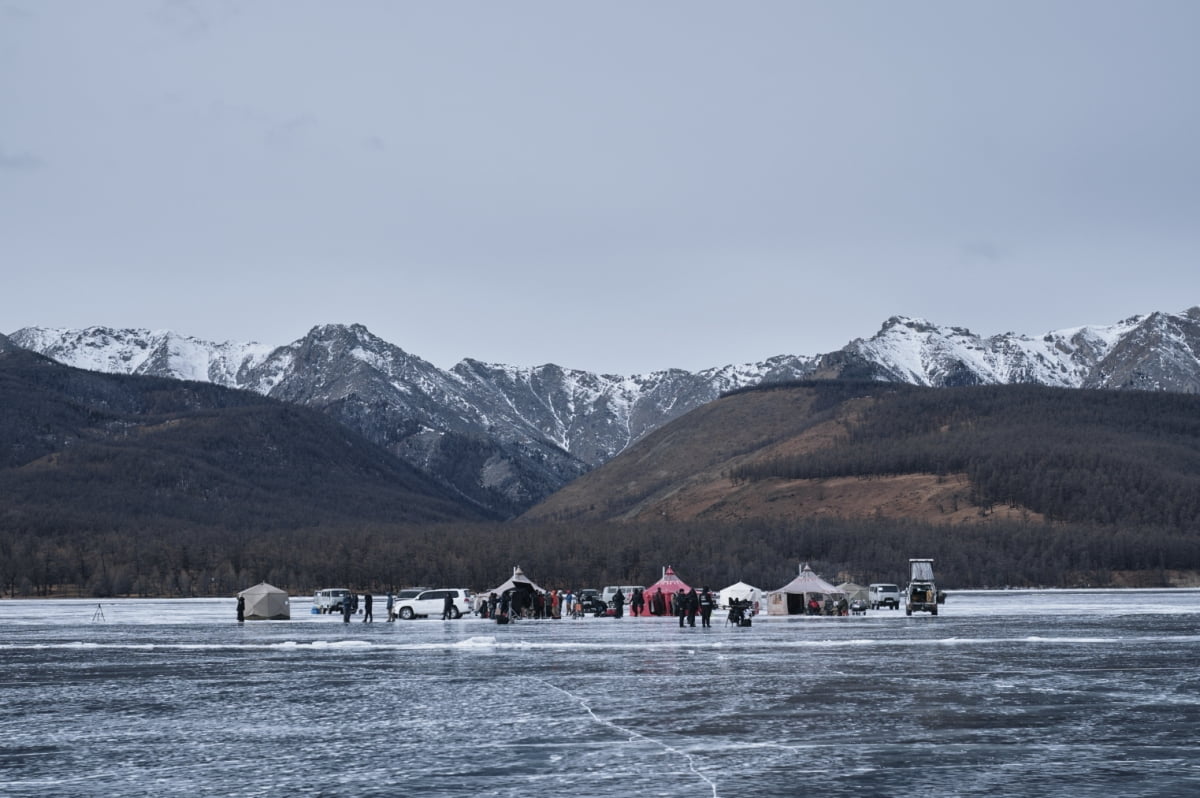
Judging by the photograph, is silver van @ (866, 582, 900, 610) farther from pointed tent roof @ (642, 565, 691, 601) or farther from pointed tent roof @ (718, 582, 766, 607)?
pointed tent roof @ (642, 565, 691, 601)

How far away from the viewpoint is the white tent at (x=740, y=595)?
11515cm

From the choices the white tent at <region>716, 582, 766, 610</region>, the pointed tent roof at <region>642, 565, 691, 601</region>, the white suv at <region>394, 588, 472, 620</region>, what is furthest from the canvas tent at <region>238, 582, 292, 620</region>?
the white tent at <region>716, 582, 766, 610</region>

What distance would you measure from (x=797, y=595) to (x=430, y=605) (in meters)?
27.8

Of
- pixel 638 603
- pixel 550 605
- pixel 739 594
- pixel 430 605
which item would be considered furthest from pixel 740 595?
pixel 430 605

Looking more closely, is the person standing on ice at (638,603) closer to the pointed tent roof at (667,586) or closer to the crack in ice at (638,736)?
the pointed tent roof at (667,586)

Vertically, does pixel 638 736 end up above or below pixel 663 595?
below

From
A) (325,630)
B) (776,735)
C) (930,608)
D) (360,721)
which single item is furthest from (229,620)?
(776,735)

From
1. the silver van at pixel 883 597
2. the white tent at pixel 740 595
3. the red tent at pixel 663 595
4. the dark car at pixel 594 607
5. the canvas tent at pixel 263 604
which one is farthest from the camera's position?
the silver van at pixel 883 597

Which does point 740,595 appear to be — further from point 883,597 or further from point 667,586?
point 883,597

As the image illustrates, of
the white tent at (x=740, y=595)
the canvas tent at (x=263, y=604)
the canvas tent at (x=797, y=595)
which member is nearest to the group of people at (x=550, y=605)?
the white tent at (x=740, y=595)

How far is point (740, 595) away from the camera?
11525 centimetres

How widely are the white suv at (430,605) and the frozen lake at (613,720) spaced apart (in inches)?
1599

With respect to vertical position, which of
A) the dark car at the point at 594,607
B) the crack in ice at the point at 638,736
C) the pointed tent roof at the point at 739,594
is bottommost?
the crack in ice at the point at 638,736

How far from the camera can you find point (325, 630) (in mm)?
87000
